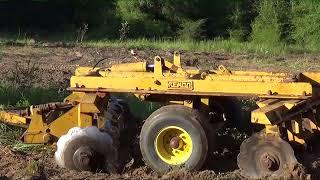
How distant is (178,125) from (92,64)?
10.2 metres

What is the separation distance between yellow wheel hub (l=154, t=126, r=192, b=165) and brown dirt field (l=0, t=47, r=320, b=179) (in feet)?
0.87

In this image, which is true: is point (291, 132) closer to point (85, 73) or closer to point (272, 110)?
point (272, 110)

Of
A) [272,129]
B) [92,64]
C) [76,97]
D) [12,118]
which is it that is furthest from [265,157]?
[92,64]

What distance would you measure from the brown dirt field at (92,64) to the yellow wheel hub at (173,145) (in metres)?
0.26

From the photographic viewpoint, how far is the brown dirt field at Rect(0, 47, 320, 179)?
7.66 metres

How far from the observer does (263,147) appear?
7441mm

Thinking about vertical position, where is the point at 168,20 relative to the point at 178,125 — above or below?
above

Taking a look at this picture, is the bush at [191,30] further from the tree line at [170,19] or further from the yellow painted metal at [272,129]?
the yellow painted metal at [272,129]

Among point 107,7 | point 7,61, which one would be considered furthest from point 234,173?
point 107,7

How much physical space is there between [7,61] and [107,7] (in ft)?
64.8

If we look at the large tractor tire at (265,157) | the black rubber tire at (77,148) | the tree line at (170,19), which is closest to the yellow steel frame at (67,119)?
the black rubber tire at (77,148)

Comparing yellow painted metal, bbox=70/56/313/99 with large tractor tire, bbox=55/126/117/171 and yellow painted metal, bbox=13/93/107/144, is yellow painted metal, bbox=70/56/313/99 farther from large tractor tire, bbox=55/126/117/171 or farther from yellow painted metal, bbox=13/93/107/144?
large tractor tire, bbox=55/126/117/171

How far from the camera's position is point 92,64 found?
17.7m

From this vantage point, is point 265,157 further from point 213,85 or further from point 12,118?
point 12,118
